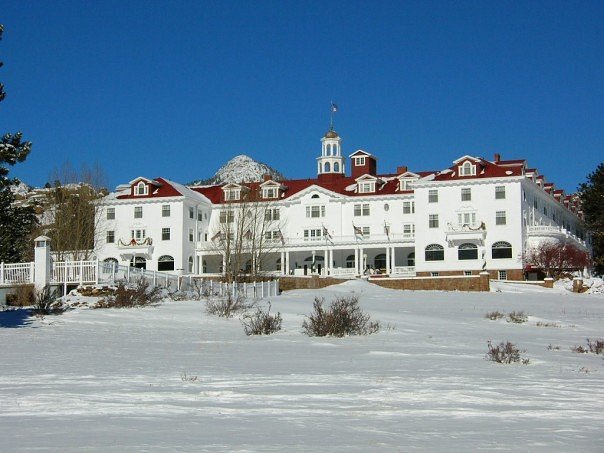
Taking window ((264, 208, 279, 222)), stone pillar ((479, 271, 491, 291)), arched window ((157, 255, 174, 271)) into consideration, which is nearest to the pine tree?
stone pillar ((479, 271, 491, 291))

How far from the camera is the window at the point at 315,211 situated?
74562 mm

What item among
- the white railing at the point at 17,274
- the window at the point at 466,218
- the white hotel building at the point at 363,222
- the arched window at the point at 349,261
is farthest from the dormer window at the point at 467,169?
the white railing at the point at 17,274

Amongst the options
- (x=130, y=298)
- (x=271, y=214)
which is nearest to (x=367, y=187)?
(x=271, y=214)

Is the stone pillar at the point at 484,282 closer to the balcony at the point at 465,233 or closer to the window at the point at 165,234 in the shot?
the balcony at the point at 465,233

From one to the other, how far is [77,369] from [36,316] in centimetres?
1230

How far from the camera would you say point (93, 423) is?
8.90 m

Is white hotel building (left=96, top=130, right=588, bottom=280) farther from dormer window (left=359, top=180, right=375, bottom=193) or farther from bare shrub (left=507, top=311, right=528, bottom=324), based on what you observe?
bare shrub (left=507, top=311, right=528, bottom=324)

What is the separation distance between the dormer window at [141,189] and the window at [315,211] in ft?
50.0

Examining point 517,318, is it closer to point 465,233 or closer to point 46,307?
point 46,307

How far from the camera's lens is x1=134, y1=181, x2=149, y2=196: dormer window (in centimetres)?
7525

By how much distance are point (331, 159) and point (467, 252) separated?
2038 centimetres

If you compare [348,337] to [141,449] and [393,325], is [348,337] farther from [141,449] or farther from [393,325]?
[141,449]

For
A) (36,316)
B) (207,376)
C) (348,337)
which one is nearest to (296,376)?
(207,376)

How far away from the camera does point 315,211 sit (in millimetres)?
74875
